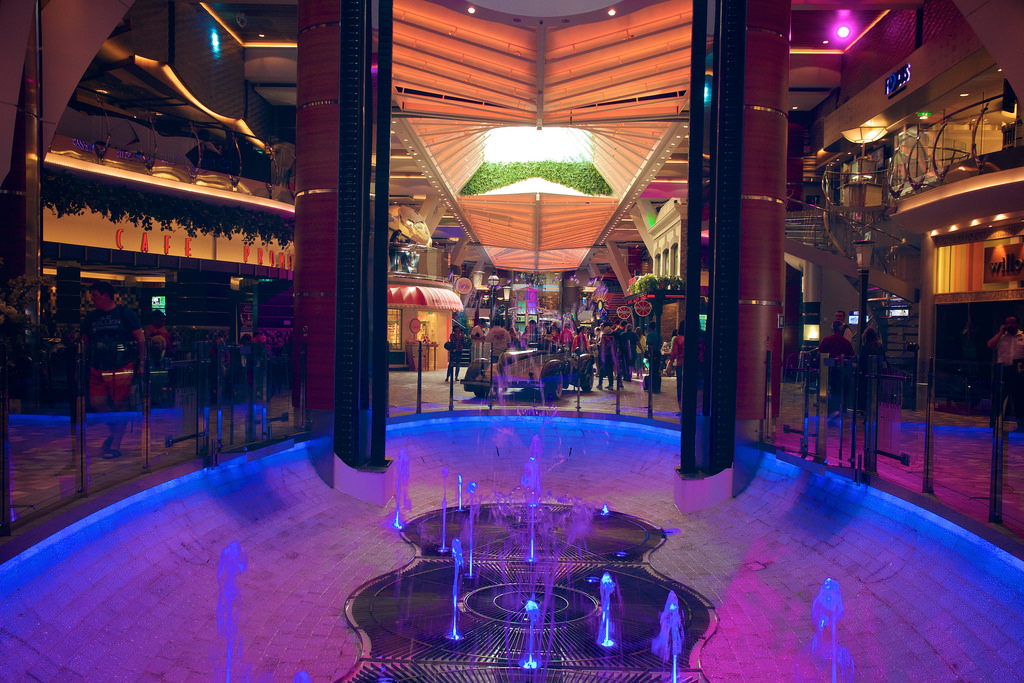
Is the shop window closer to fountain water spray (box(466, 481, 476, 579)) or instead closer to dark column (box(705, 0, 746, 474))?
fountain water spray (box(466, 481, 476, 579))

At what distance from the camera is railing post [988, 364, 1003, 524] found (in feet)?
12.8

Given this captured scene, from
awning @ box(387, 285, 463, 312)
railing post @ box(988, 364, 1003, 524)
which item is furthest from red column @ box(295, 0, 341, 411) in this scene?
awning @ box(387, 285, 463, 312)

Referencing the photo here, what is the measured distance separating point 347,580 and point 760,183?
6160mm

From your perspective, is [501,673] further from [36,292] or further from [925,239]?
[925,239]

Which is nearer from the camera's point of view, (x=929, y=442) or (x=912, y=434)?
(x=929, y=442)

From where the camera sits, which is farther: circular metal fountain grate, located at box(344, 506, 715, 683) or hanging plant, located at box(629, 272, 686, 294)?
hanging plant, located at box(629, 272, 686, 294)

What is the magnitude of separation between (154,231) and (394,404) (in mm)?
8046

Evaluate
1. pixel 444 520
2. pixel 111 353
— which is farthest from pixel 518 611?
pixel 111 353

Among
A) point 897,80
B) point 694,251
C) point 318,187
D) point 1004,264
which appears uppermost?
point 897,80

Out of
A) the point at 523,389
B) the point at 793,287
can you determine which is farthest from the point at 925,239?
the point at 523,389

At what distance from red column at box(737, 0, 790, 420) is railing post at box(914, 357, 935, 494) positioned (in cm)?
249

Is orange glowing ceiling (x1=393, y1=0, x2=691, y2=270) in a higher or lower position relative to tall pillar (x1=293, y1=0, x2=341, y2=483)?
higher

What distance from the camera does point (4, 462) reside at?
11.6ft

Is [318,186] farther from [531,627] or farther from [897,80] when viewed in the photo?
[897,80]
